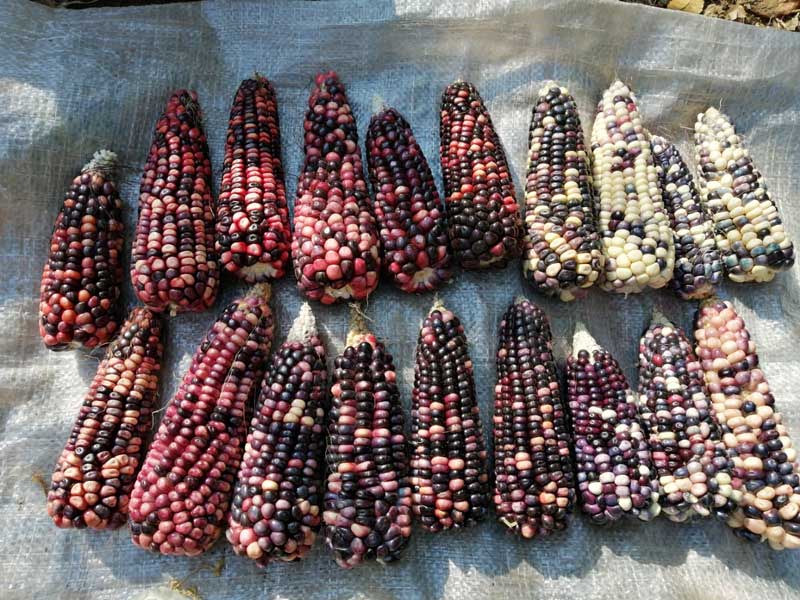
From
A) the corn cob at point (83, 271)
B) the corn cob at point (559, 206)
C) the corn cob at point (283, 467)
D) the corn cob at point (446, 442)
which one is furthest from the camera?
the corn cob at point (559, 206)

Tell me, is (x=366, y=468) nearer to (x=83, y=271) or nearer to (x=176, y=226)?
(x=176, y=226)

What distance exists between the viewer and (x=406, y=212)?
3.04 m

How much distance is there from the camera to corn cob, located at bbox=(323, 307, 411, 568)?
9.02ft

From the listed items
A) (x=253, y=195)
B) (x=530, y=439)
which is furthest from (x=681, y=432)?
(x=253, y=195)

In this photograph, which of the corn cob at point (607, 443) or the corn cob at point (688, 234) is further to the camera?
the corn cob at point (688, 234)

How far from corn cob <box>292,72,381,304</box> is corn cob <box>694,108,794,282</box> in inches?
83.5

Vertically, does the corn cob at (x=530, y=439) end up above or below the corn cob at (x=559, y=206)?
below

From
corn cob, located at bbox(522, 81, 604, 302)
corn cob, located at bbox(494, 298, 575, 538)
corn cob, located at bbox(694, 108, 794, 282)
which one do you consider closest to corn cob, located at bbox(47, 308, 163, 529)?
corn cob, located at bbox(494, 298, 575, 538)

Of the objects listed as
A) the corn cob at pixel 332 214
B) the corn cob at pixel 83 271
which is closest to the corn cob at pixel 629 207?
the corn cob at pixel 332 214

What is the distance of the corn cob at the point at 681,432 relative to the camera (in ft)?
9.91

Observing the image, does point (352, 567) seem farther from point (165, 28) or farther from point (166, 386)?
point (165, 28)

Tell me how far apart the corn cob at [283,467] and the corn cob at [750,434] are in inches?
86.3

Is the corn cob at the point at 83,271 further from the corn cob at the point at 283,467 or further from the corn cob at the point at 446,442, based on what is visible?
the corn cob at the point at 446,442

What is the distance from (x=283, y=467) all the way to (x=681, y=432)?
2068mm
